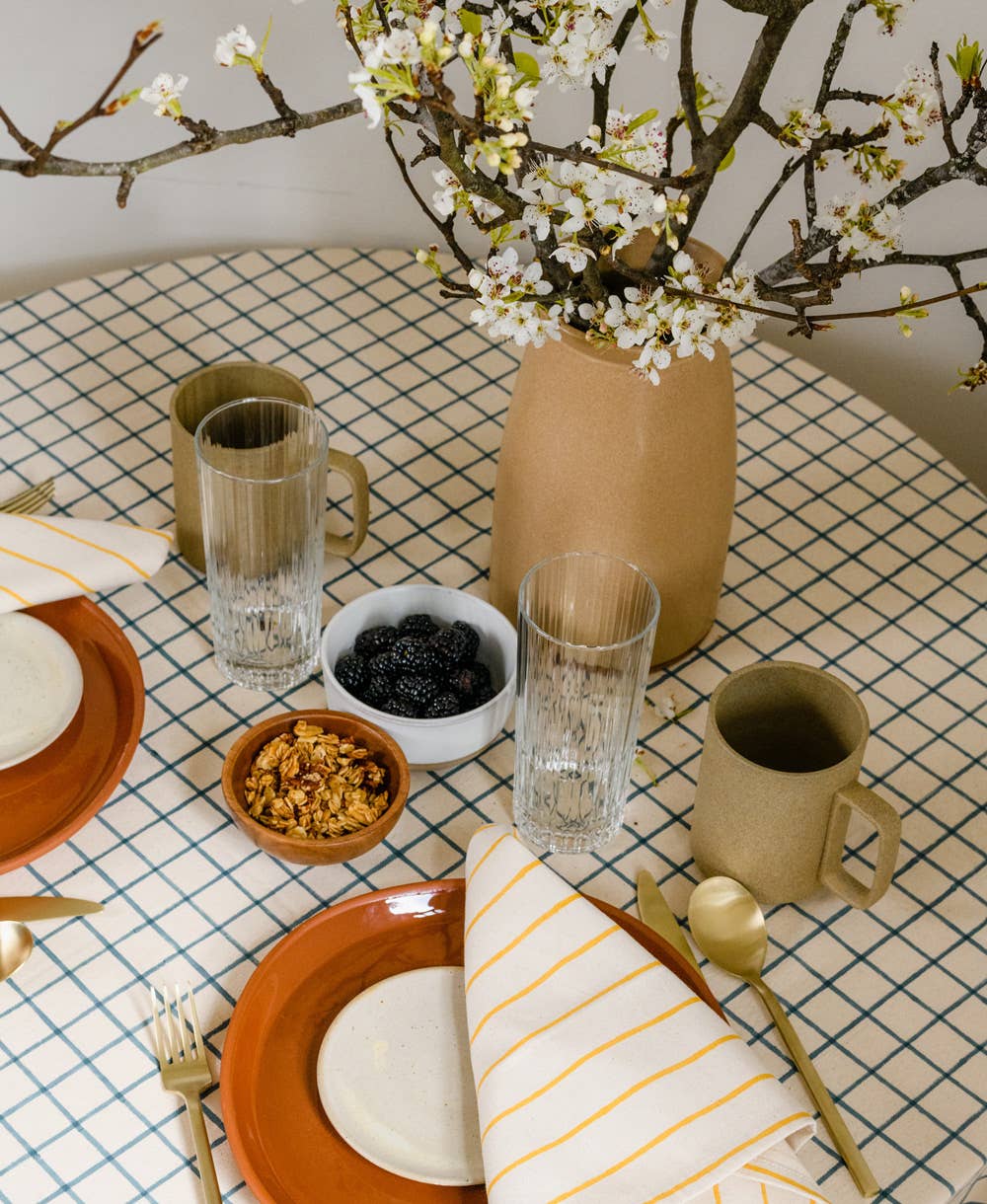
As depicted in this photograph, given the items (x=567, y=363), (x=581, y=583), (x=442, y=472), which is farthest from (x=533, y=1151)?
(x=442, y=472)

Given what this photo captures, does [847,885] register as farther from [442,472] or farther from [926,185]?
[442,472]

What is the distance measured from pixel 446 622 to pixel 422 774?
0.12 meters

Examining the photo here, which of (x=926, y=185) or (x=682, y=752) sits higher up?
(x=926, y=185)

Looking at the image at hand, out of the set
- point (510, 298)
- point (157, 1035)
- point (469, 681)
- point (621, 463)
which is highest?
point (510, 298)

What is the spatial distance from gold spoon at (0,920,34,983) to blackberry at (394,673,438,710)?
30 cm

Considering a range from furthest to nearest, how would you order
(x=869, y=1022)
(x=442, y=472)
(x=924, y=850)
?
(x=442, y=472)
(x=924, y=850)
(x=869, y=1022)

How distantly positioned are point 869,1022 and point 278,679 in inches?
19.7

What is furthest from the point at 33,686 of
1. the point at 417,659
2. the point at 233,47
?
the point at 233,47

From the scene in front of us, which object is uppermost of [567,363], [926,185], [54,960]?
[926,185]

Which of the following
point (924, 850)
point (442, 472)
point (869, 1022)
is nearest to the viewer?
point (869, 1022)

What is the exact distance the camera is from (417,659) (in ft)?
3.52

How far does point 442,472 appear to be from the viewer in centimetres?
135

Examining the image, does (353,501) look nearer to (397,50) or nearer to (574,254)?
(574,254)

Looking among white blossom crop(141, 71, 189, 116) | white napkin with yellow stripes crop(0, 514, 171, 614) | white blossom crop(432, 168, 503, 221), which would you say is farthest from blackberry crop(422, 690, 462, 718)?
white blossom crop(141, 71, 189, 116)
